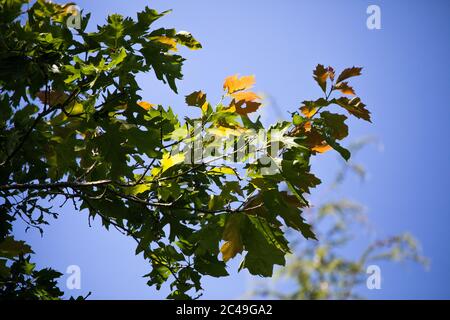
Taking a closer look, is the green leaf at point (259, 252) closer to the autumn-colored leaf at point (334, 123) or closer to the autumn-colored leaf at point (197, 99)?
the autumn-colored leaf at point (334, 123)

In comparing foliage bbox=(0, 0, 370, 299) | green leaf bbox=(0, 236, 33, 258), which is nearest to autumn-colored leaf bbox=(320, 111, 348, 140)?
foliage bbox=(0, 0, 370, 299)

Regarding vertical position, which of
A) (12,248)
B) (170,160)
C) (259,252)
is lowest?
(259,252)

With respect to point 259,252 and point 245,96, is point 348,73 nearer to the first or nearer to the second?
point 245,96

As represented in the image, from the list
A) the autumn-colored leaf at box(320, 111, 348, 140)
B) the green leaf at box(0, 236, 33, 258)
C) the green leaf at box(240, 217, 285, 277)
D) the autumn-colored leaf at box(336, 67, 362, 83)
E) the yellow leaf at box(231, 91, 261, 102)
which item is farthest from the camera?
the green leaf at box(0, 236, 33, 258)

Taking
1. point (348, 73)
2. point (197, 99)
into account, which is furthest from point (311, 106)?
point (197, 99)

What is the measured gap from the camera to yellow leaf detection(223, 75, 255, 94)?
248 cm

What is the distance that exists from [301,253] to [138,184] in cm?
894

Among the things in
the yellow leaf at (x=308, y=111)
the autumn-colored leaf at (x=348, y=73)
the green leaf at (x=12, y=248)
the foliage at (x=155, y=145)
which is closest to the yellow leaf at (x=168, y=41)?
the foliage at (x=155, y=145)

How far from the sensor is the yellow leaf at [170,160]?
230cm

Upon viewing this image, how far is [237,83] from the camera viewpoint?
8.16 feet

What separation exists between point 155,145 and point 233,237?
555 mm

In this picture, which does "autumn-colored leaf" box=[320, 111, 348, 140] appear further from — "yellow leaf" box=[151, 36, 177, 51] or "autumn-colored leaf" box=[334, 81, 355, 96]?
"yellow leaf" box=[151, 36, 177, 51]
